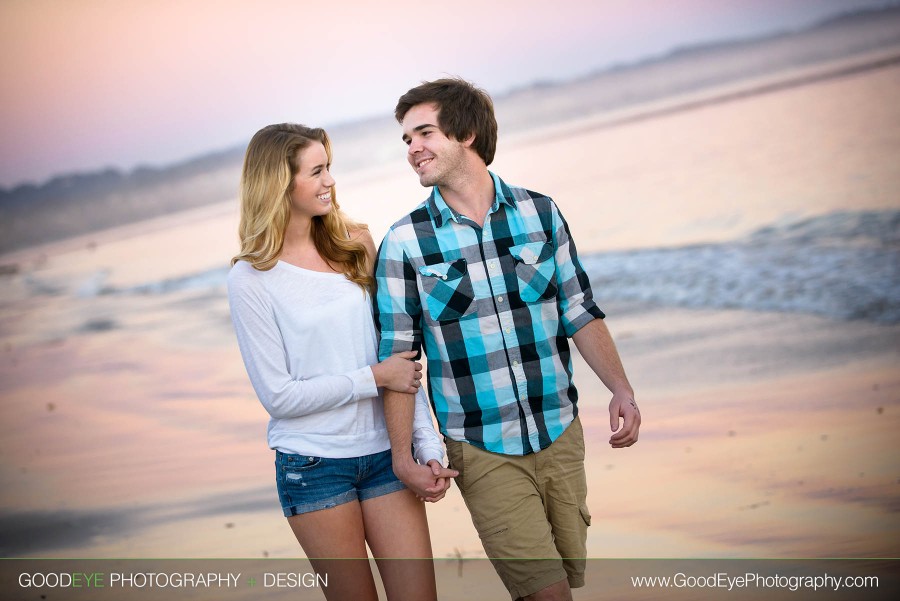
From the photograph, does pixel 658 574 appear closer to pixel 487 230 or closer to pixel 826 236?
pixel 487 230

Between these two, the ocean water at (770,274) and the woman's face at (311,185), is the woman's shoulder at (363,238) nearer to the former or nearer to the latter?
the woman's face at (311,185)

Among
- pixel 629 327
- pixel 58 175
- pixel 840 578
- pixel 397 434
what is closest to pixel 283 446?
pixel 397 434

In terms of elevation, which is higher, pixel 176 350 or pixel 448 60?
pixel 448 60

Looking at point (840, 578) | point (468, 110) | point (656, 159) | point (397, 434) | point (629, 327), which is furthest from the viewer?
point (656, 159)

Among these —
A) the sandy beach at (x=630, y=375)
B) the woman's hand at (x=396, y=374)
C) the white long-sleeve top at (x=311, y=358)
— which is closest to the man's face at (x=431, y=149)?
the white long-sleeve top at (x=311, y=358)

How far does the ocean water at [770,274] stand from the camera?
7340 millimetres

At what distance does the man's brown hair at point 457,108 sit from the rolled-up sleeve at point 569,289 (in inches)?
10.0

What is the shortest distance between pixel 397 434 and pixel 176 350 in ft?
18.1

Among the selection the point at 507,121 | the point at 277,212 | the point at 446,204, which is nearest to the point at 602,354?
the point at 446,204

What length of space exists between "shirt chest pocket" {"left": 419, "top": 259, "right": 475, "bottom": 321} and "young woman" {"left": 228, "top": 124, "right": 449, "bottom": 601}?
0.44 feet

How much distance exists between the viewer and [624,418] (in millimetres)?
2482

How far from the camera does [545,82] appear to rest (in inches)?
385

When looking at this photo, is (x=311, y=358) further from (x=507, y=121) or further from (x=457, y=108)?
(x=507, y=121)

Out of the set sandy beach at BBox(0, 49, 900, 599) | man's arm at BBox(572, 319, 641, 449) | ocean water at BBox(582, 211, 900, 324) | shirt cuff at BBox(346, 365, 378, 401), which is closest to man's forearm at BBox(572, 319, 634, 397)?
man's arm at BBox(572, 319, 641, 449)
